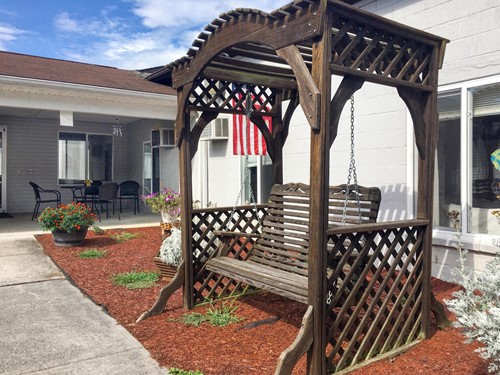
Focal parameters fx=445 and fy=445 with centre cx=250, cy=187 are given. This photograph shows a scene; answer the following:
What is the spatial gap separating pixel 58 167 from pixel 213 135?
613 cm

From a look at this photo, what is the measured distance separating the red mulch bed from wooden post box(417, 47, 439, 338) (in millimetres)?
329

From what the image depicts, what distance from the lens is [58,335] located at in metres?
3.44

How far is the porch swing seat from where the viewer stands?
3.36m

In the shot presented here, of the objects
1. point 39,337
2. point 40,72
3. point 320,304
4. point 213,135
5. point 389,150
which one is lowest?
point 39,337

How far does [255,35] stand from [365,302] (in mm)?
1953

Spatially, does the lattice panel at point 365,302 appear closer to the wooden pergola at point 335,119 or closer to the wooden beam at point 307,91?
the wooden pergola at point 335,119

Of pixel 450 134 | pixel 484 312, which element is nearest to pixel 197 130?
pixel 450 134

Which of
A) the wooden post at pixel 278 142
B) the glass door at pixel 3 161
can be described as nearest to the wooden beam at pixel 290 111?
the wooden post at pixel 278 142

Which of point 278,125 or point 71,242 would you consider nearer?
point 278,125

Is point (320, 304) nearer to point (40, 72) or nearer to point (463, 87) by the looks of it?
point (463, 87)

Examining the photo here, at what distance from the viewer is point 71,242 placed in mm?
7059

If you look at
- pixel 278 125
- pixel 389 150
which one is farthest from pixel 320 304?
pixel 389 150

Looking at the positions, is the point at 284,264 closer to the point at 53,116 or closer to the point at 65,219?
the point at 65,219

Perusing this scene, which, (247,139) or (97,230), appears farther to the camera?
(97,230)
